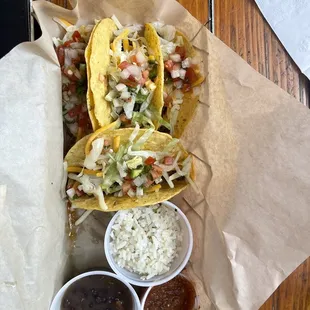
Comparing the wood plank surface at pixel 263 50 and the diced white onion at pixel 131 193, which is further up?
the wood plank surface at pixel 263 50

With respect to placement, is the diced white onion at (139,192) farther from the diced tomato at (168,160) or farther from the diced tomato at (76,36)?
the diced tomato at (76,36)

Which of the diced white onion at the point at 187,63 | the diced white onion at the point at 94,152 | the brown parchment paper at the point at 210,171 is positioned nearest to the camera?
the brown parchment paper at the point at 210,171

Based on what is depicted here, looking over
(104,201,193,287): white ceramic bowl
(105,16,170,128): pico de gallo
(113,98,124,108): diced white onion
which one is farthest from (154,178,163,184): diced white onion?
(113,98,124,108): diced white onion

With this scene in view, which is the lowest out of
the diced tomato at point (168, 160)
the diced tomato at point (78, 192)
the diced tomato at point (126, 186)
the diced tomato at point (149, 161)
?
the diced tomato at point (78, 192)

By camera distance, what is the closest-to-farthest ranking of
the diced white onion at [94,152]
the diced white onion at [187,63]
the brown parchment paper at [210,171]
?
1. the brown parchment paper at [210,171]
2. the diced white onion at [94,152]
3. the diced white onion at [187,63]

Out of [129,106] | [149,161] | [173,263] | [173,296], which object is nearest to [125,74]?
[129,106]

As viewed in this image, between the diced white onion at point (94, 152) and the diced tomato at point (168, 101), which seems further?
the diced tomato at point (168, 101)

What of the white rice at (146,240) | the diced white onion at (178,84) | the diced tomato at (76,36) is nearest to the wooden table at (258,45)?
the diced tomato at (76,36)
